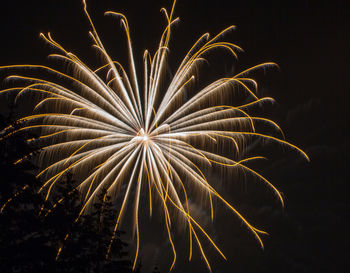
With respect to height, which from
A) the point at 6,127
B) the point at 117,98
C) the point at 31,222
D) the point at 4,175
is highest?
the point at 117,98

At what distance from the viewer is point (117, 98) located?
103 feet

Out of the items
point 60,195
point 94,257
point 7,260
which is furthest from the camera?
point 60,195

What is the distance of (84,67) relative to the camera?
3139 cm

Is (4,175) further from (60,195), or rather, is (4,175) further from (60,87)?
(60,87)

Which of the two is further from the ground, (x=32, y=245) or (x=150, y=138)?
(x=150, y=138)

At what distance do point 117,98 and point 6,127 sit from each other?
1223cm

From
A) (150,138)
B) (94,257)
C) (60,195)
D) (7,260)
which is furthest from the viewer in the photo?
(150,138)

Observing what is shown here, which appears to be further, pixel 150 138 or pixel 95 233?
pixel 150 138

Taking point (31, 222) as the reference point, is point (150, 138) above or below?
above

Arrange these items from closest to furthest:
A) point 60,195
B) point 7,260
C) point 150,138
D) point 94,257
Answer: point 7,260 < point 94,257 < point 60,195 < point 150,138

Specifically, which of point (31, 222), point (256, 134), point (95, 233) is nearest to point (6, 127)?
point (31, 222)

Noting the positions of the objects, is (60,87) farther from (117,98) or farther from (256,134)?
(256,134)

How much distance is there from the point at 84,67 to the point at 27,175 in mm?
13562

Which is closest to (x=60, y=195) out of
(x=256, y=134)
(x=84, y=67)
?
(x=84, y=67)
